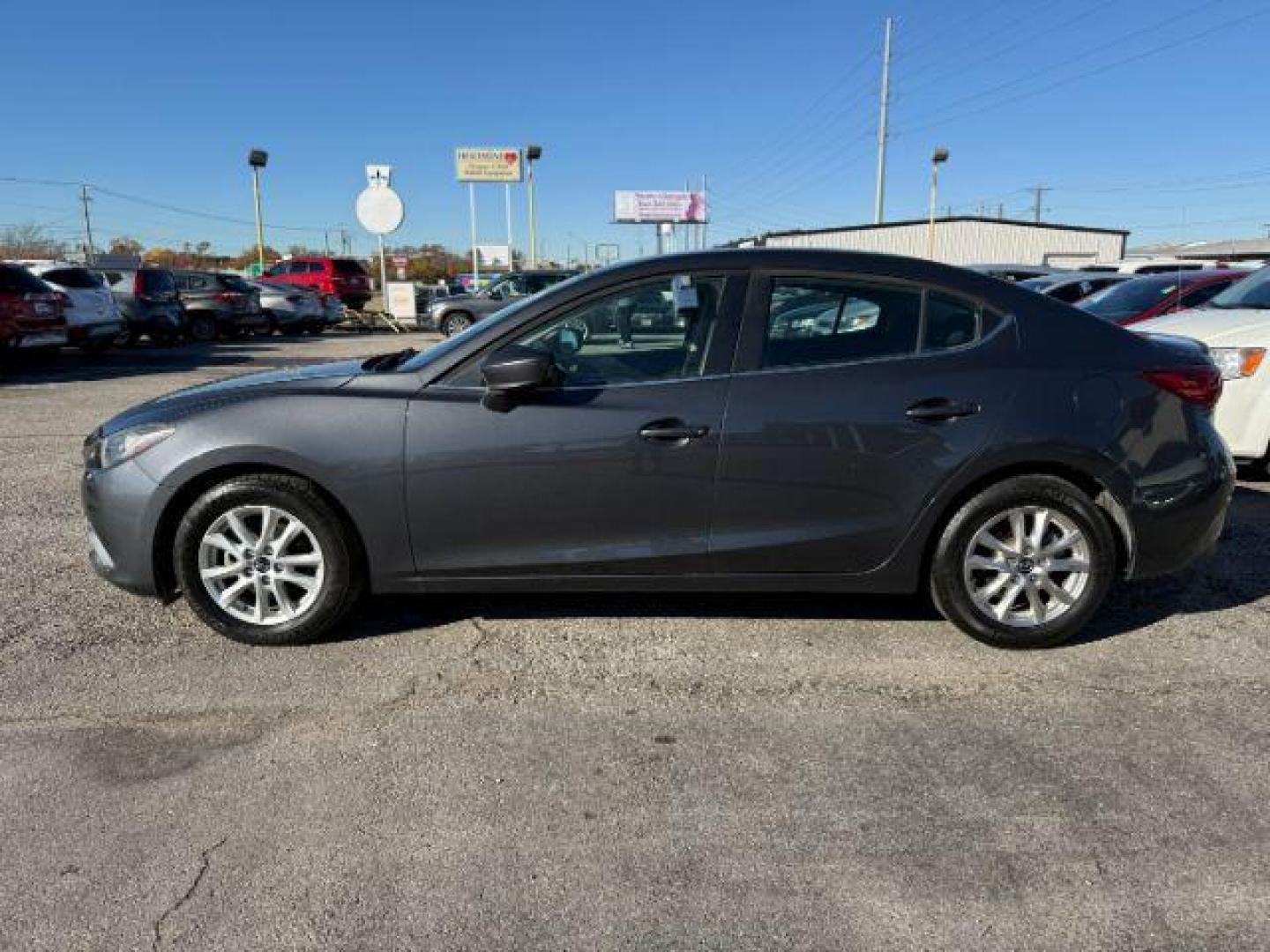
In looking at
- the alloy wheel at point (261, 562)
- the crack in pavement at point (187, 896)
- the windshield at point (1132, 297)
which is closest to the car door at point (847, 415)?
the alloy wheel at point (261, 562)

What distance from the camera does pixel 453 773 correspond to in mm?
2695

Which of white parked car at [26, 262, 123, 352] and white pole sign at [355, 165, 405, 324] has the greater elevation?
white pole sign at [355, 165, 405, 324]

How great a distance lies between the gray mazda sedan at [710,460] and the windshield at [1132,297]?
585cm

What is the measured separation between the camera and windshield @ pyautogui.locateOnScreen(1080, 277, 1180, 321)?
28.4 ft

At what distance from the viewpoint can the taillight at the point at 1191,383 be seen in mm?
3437

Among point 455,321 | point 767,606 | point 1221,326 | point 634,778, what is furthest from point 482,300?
point 634,778

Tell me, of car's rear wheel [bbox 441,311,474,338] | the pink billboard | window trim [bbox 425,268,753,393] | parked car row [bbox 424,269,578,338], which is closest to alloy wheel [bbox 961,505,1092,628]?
window trim [bbox 425,268,753,393]

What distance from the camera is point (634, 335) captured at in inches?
136

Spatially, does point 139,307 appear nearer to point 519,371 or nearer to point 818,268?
point 519,371

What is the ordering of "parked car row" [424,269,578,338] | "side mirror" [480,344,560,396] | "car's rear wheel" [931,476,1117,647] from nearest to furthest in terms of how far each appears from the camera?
"side mirror" [480,344,560,396] < "car's rear wheel" [931,476,1117,647] < "parked car row" [424,269,578,338]

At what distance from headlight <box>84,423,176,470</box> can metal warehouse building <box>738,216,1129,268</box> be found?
1699 inches

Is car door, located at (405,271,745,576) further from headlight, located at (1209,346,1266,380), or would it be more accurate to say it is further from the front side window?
headlight, located at (1209,346,1266,380)

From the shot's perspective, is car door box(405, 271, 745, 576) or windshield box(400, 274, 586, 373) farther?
windshield box(400, 274, 586, 373)

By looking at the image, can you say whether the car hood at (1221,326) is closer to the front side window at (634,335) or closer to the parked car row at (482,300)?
the front side window at (634,335)
